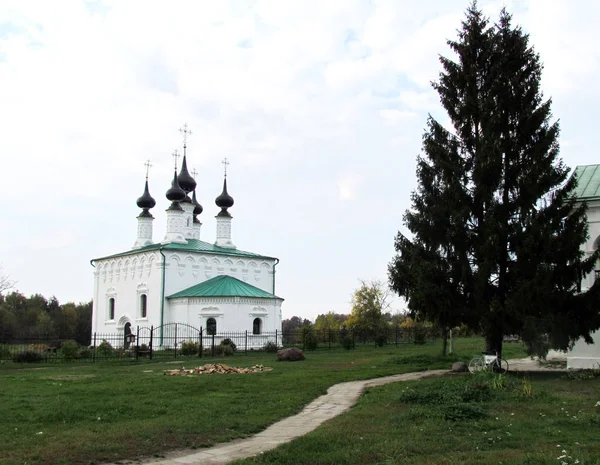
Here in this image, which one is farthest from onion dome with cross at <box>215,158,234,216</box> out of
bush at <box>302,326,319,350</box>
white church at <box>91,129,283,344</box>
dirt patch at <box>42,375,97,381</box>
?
dirt patch at <box>42,375,97,381</box>

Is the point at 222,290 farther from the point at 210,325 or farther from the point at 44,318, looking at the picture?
the point at 44,318

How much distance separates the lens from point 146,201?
47656mm

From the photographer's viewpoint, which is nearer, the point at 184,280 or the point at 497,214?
the point at 497,214

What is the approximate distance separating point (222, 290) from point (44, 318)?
1406 inches

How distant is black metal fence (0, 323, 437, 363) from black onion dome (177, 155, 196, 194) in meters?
11.6

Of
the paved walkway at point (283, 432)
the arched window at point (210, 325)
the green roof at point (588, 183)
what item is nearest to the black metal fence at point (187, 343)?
the arched window at point (210, 325)

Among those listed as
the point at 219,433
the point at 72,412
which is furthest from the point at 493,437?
the point at 72,412

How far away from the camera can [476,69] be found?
16844 millimetres

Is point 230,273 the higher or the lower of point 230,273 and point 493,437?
the higher

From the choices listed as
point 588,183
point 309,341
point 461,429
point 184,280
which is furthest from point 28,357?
point 588,183

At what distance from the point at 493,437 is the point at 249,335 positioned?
31199 millimetres

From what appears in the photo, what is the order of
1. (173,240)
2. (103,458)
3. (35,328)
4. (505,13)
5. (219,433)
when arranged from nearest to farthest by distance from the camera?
(103,458) → (219,433) → (505,13) → (173,240) → (35,328)

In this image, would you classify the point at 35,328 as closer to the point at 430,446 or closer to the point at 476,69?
the point at 476,69

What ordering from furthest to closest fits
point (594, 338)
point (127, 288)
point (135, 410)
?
point (127, 288) → point (594, 338) → point (135, 410)
